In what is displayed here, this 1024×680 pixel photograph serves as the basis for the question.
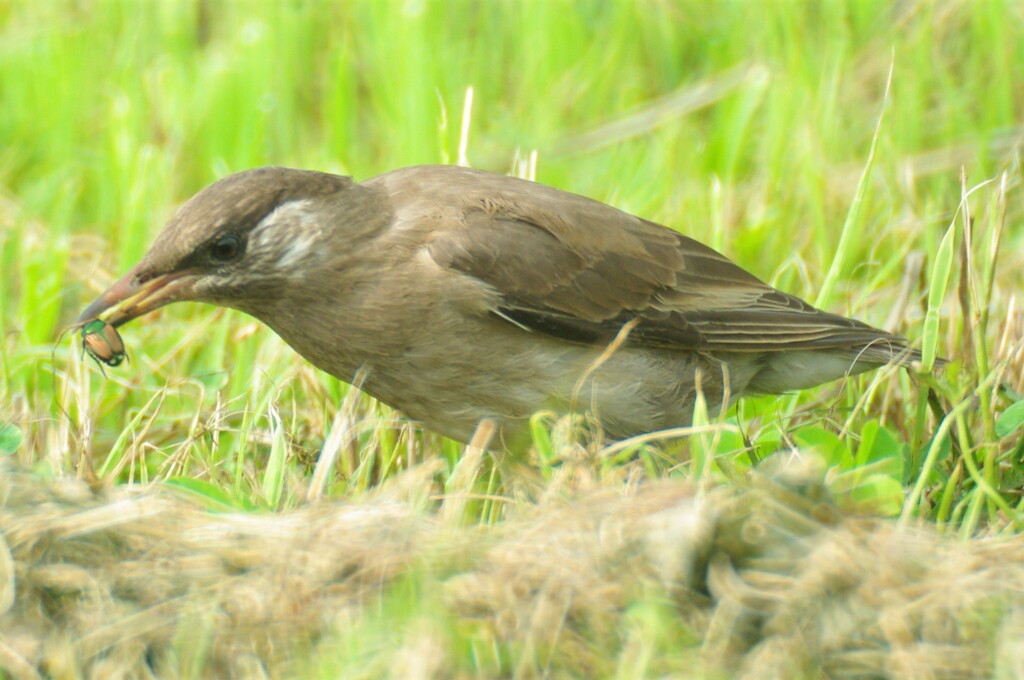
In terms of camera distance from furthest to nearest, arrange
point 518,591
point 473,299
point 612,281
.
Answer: point 612,281, point 473,299, point 518,591

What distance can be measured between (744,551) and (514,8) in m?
5.64

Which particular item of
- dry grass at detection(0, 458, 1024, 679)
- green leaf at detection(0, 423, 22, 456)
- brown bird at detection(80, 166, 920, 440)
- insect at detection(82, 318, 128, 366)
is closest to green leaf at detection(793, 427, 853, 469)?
brown bird at detection(80, 166, 920, 440)

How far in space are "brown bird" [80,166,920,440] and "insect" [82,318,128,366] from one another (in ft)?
0.11

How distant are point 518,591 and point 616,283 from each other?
1923 millimetres

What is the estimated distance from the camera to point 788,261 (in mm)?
5375

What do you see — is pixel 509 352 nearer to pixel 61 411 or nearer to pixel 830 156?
pixel 61 411

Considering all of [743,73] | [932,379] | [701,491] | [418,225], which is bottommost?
[701,491]

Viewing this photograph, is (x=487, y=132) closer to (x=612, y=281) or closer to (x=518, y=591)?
(x=612, y=281)

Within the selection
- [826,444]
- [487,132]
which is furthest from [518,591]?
[487,132]

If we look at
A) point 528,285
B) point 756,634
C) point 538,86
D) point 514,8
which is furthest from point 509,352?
point 514,8

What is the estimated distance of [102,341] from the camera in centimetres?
408

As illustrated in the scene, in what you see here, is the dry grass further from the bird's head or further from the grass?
the bird's head

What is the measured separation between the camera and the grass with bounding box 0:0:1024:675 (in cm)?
394

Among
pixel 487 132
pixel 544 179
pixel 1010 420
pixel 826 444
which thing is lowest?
pixel 826 444
